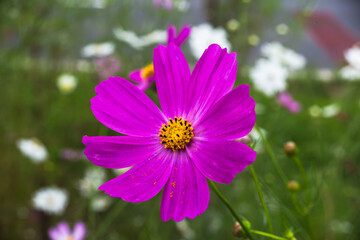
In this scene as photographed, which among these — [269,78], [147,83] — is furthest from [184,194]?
[269,78]

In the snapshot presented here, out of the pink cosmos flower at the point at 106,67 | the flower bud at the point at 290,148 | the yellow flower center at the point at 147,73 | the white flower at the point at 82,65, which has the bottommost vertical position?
the flower bud at the point at 290,148

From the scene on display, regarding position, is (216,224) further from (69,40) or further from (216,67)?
(69,40)

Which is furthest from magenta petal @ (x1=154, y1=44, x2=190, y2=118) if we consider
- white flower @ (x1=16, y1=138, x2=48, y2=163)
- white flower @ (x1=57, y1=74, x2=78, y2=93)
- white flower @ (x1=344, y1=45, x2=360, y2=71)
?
white flower @ (x1=57, y1=74, x2=78, y2=93)

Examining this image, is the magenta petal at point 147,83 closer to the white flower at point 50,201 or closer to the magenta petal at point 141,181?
the magenta petal at point 141,181

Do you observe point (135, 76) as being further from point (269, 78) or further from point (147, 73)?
point (269, 78)

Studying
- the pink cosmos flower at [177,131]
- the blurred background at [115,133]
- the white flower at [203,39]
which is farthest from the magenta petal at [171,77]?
the white flower at [203,39]

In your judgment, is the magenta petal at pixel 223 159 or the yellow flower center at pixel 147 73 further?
the yellow flower center at pixel 147 73

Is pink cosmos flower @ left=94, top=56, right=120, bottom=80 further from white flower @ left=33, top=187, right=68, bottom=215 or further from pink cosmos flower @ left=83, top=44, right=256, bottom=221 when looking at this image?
pink cosmos flower @ left=83, top=44, right=256, bottom=221
